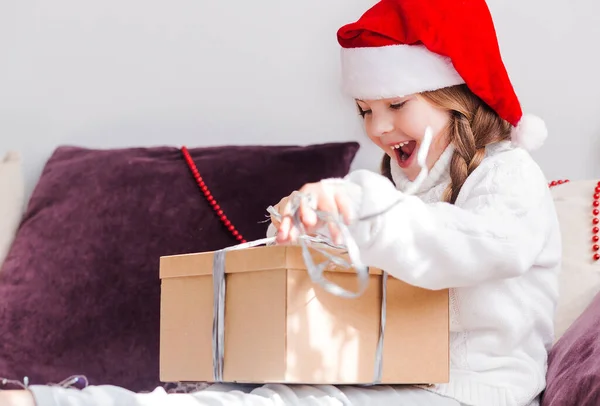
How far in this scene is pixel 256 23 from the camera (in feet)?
6.31

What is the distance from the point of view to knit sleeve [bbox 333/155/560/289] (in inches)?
39.0

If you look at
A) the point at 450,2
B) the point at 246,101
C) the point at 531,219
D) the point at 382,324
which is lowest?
the point at 382,324

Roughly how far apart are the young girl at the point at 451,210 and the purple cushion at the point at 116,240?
0.25 m

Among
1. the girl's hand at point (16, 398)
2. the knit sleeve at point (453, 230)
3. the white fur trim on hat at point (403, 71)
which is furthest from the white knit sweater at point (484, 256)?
the girl's hand at point (16, 398)

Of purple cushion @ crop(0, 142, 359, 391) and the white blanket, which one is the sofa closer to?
purple cushion @ crop(0, 142, 359, 391)

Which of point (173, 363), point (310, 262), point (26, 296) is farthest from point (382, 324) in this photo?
point (26, 296)

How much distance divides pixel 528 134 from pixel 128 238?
2.27 ft

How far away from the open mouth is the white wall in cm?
51

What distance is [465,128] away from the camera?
1302mm

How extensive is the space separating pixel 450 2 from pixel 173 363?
60 centimetres

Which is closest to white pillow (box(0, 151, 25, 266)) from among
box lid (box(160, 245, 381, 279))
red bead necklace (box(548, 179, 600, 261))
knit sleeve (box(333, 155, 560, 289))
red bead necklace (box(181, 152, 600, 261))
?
red bead necklace (box(181, 152, 600, 261))

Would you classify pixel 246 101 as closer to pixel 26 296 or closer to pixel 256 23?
pixel 256 23

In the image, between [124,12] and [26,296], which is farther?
[124,12]

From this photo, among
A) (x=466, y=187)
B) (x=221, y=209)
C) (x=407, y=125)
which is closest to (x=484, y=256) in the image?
(x=466, y=187)
